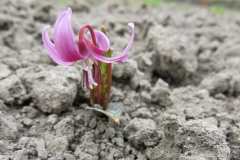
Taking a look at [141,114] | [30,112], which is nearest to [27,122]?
[30,112]

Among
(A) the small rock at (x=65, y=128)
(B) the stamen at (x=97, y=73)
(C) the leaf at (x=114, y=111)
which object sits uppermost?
(B) the stamen at (x=97, y=73)

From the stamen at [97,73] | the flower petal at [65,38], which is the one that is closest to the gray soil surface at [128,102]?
the stamen at [97,73]

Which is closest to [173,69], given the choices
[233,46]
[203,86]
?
[203,86]

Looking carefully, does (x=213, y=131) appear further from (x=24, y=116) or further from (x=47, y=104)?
(x=24, y=116)

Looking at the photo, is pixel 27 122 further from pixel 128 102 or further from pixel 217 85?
pixel 217 85

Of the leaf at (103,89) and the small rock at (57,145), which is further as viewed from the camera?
the leaf at (103,89)

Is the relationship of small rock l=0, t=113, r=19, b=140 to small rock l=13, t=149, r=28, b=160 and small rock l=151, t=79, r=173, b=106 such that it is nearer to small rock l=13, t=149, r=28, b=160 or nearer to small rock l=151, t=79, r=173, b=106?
small rock l=13, t=149, r=28, b=160

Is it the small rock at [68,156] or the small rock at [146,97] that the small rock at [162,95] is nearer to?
the small rock at [146,97]
